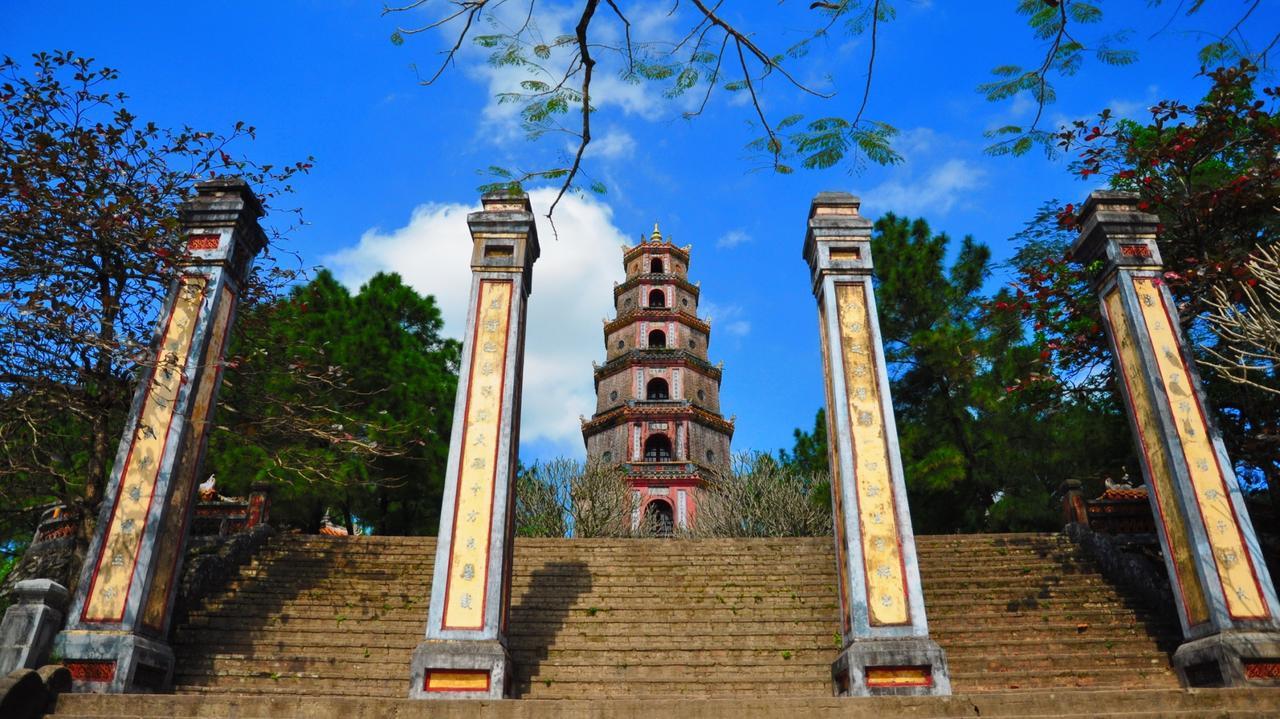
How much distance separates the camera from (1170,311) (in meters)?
8.20

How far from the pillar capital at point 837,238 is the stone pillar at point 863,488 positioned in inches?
0.5

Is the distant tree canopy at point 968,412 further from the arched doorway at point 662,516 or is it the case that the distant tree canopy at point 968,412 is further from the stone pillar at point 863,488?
the arched doorway at point 662,516

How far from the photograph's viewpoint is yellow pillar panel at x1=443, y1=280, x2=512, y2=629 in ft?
22.7

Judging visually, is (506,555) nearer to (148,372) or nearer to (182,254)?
(148,372)

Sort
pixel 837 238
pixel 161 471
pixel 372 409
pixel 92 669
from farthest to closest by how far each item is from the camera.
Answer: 1. pixel 372 409
2. pixel 837 238
3. pixel 161 471
4. pixel 92 669

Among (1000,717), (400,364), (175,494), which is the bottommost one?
(1000,717)

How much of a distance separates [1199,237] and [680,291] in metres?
21.9

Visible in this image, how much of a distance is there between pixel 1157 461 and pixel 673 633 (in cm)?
528

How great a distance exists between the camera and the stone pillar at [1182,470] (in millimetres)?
6816

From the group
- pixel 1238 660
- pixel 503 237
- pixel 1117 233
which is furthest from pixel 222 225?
pixel 1238 660

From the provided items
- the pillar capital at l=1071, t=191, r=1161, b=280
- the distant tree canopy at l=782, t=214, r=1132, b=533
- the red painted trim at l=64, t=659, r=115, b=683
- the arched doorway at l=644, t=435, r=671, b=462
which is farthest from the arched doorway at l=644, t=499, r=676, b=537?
the red painted trim at l=64, t=659, r=115, b=683

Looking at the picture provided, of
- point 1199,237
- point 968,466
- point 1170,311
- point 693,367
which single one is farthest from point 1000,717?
point 693,367

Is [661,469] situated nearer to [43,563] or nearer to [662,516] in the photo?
[662,516]

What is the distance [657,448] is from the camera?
28.6 m
